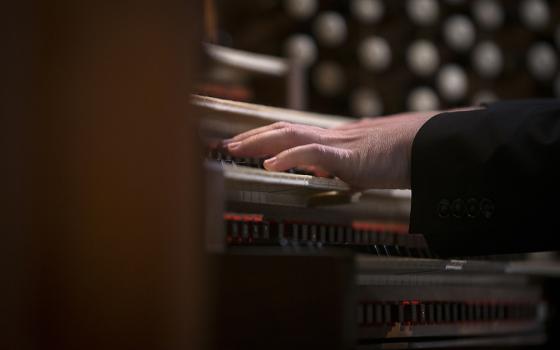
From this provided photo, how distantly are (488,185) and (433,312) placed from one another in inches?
12.0

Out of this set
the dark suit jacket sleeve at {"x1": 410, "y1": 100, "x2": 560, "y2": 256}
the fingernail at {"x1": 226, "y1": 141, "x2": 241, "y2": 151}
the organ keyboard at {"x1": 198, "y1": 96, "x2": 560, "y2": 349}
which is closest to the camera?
the organ keyboard at {"x1": 198, "y1": 96, "x2": 560, "y2": 349}

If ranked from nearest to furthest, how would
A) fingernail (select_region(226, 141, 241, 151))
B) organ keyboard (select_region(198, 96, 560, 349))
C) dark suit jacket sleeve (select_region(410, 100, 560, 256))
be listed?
1. organ keyboard (select_region(198, 96, 560, 349))
2. dark suit jacket sleeve (select_region(410, 100, 560, 256))
3. fingernail (select_region(226, 141, 241, 151))

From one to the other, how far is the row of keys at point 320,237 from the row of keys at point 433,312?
83 millimetres

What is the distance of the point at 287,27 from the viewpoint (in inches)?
99.9

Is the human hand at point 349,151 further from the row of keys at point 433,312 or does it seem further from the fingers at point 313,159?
the row of keys at point 433,312

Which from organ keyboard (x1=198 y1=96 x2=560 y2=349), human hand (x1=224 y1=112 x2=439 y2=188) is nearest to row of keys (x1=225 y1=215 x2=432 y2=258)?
organ keyboard (x1=198 y1=96 x2=560 y2=349)

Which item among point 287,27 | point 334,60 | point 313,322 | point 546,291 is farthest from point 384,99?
point 313,322

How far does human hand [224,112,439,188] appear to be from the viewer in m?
1.06

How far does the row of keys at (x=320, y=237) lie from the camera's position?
1.11 metres

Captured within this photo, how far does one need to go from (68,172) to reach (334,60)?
1.99 metres

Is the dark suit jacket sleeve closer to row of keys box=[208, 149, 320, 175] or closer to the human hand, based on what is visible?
the human hand

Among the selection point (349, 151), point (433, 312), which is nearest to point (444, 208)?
point (349, 151)

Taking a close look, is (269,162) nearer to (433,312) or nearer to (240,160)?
(240,160)

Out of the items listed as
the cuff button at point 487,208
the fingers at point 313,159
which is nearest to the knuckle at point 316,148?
the fingers at point 313,159
